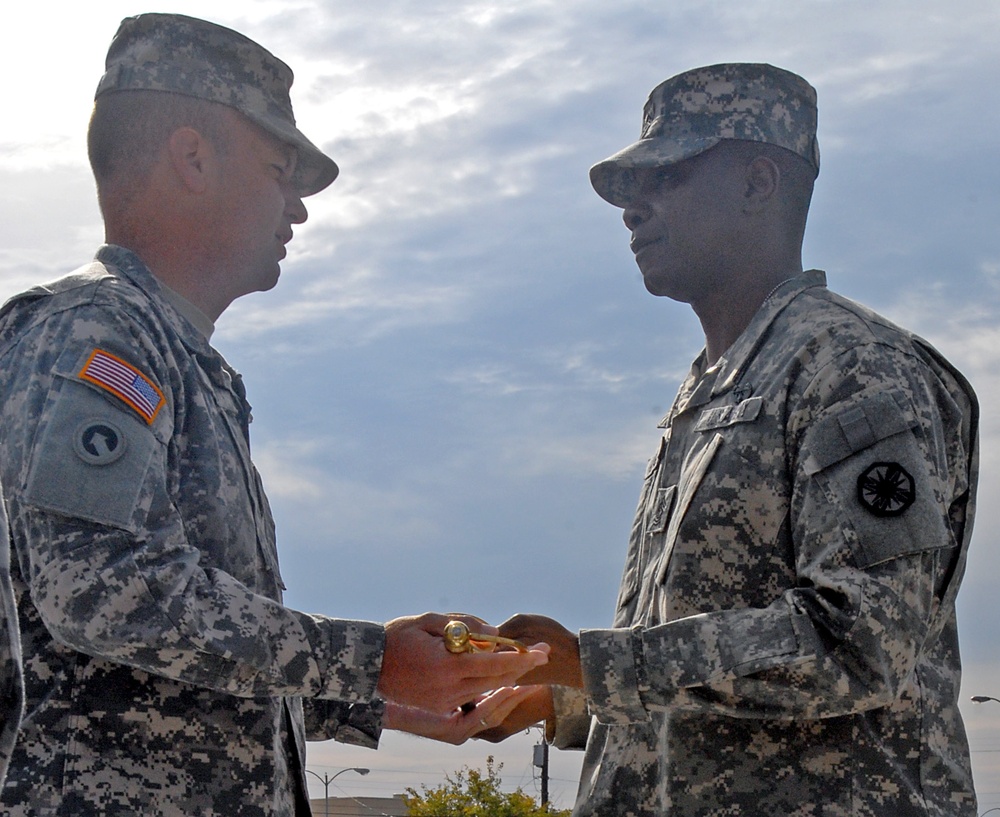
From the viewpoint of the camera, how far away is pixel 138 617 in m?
4.20

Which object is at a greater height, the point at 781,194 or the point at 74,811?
the point at 781,194

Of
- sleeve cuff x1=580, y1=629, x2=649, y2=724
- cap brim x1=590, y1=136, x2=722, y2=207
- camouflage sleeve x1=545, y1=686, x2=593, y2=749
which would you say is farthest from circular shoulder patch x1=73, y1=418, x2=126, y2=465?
cap brim x1=590, y1=136, x2=722, y2=207

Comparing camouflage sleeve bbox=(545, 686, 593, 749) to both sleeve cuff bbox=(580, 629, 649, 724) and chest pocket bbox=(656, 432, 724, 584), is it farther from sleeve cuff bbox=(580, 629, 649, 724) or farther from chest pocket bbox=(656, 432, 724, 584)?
sleeve cuff bbox=(580, 629, 649, 724)

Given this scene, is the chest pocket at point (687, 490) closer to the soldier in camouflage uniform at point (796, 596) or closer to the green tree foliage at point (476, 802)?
the soldier in camouflage uniform at point (796, 596)

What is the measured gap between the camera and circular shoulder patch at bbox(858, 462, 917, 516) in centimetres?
471

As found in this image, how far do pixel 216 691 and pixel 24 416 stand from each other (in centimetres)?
108

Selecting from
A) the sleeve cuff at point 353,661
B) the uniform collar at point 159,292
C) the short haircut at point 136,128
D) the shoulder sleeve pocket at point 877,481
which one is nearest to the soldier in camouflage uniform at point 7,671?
the sleeve cuff at point 353,661

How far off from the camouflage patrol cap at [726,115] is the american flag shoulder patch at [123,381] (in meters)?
2.52

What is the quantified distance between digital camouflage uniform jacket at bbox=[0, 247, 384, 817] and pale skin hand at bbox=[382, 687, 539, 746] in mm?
959

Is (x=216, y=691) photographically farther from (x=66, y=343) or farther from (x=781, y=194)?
(x=781, y=194)

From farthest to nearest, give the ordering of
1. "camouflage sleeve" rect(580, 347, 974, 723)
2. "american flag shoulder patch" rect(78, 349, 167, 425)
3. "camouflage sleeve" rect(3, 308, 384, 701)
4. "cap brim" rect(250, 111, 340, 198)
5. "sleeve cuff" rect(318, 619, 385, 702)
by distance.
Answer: "cap brim" rect(250, 111, 340, 198) → "camouflage sleeve" rect(580, 347, 974, 723) → "sleeve cuff" rect(318, 619, 385, 702) → "american flag shoulder patch" rect(78, 349, 167, 425) → "camouflage sleeve" rect(3, 308, 384, 701)

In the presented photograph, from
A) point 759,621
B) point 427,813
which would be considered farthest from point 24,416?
point 427,813

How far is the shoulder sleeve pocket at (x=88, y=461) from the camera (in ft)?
13.7

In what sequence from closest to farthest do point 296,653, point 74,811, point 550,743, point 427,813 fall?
1. point 74,811
2. point 296,653
3. point 550,743
4. point 427,813
